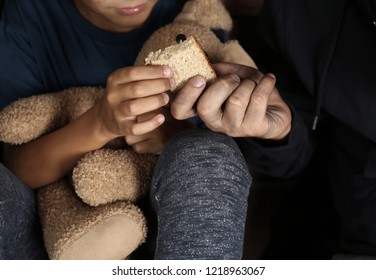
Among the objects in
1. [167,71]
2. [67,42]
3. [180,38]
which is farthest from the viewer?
[67,42]

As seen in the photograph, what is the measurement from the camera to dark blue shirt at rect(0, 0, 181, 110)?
84cm

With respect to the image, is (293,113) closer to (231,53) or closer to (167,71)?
(231,53)

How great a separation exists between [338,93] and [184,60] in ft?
0.84

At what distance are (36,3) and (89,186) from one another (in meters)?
0.32

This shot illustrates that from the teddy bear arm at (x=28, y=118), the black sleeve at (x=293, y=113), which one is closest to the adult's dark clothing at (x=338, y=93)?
the black sleeve at (x=293, y=113)

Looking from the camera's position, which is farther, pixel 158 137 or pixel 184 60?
pixel 158 137

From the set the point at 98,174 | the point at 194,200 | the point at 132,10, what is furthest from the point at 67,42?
the point at 194,200

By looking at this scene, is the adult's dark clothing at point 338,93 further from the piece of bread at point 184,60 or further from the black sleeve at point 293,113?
the piece of bread at point 184,60

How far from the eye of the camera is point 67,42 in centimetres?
86

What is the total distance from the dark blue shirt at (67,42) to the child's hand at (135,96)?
18 cm

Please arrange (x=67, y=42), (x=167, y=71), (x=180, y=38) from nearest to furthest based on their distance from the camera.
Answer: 1. (x=167, y=71)
2. (x=180, y=38)
3. (x=67, y=42)

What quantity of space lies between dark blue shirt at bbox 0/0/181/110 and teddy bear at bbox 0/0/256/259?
7 centimetres

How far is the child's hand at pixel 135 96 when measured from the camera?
0.63 metres
